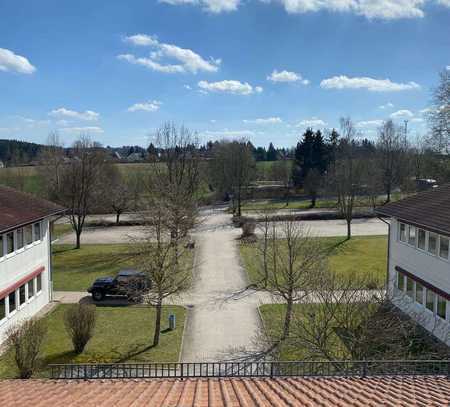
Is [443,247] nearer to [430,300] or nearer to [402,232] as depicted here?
[430,300]

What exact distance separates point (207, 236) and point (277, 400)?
35.2m

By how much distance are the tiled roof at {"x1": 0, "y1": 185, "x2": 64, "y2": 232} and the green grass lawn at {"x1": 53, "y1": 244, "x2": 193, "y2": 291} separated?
5.79m

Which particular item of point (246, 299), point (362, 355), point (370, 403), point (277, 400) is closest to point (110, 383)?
point (277, 400)

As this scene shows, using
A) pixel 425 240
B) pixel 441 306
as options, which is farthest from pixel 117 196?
pixel 441 306

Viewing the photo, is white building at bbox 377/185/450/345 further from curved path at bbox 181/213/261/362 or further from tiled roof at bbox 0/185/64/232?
tiled roof at bbox 0/185/64/232

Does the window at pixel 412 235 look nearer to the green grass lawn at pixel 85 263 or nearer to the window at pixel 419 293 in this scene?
the window at pixel 419 293

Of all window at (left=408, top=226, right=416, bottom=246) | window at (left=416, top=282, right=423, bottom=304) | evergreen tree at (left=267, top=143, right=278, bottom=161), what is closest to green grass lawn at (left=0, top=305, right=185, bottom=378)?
window at (left=416, top=282, right=423, bottom=304)

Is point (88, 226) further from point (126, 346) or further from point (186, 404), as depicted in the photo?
point (186, 404)

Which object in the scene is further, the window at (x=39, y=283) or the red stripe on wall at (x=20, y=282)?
the window at (x=39, y=283)

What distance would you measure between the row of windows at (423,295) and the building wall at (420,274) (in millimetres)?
123

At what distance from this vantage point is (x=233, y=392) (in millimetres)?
6996

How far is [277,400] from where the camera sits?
21.3ft

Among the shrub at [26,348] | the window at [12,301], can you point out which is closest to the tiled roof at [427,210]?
the shrub at [26,348]

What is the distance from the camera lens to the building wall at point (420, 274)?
1549cm
